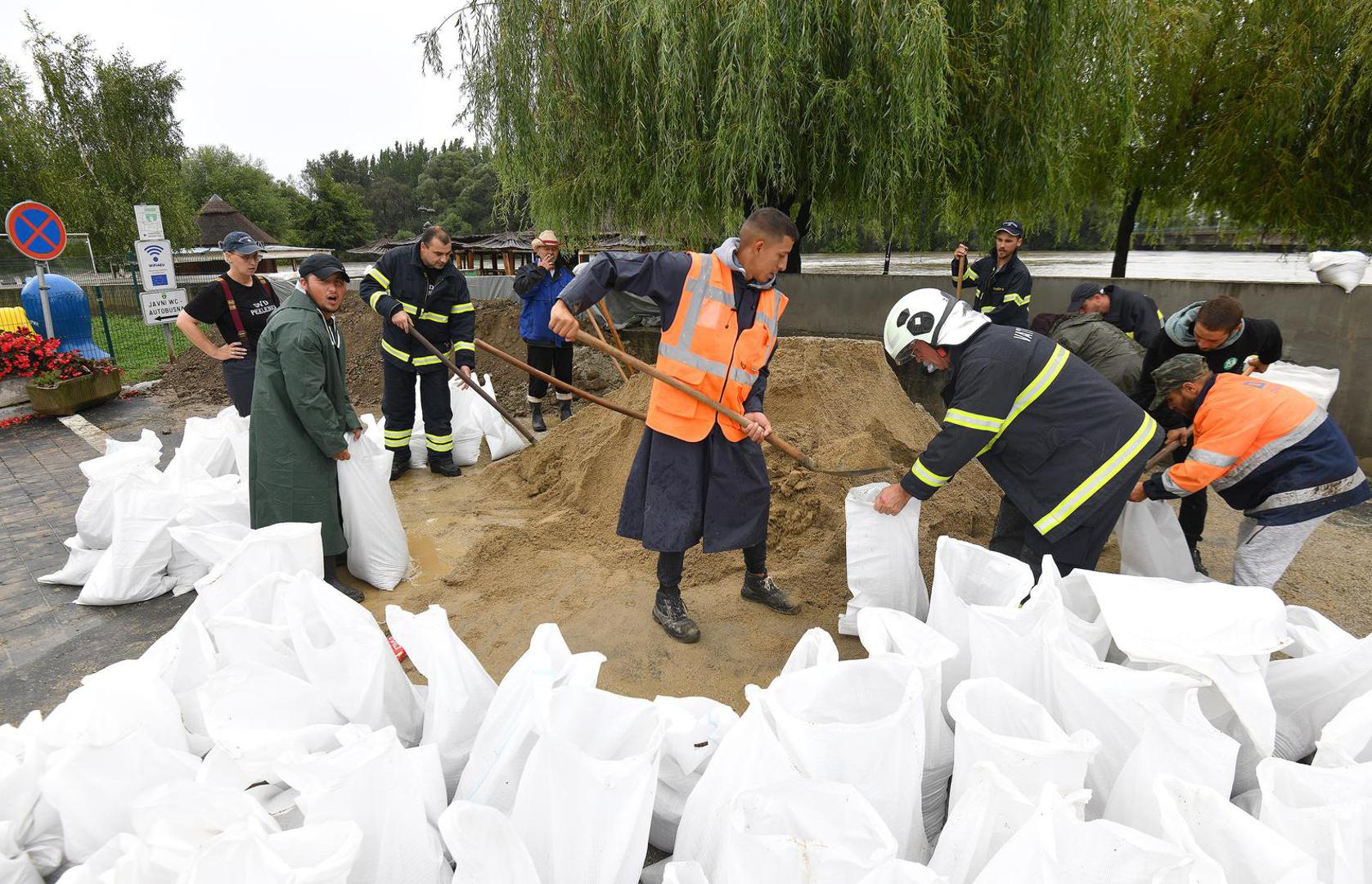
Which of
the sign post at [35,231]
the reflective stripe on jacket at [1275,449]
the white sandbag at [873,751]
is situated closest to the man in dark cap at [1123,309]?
the reflective stripe on jacket at [1275,449]

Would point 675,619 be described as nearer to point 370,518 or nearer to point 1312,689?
point 370,518

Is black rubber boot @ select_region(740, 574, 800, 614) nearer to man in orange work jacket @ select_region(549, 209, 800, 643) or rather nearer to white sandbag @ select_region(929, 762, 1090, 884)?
man in orange work jacket @ select_region(549, 209, 800, 643)

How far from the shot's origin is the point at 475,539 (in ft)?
13.6

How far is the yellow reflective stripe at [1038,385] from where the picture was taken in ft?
7.86

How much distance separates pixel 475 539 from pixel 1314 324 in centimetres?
674

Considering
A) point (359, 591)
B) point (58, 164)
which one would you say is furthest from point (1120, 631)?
point (58, 164)

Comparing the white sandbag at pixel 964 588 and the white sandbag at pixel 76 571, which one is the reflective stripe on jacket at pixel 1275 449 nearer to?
the white sandbag at pixel 964 588

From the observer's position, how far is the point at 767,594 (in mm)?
3262

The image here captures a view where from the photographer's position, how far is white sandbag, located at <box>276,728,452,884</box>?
1322 mm

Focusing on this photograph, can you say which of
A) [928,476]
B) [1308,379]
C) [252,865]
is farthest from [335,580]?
[1308,379]

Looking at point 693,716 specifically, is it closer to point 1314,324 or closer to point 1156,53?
point 1314,324

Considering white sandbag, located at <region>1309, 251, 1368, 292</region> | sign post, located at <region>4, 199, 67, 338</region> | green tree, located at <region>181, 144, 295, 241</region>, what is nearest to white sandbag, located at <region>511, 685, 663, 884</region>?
white sandbag, located at <region>1309, 251, 1368, 292</region>

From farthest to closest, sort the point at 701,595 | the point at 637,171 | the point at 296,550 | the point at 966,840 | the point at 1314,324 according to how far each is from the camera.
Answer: the point at 637,171
the point at 1314,324
the point at 701,595
the point at 296,550
the point at 966,840

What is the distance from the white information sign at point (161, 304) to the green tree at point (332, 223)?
41711mm
